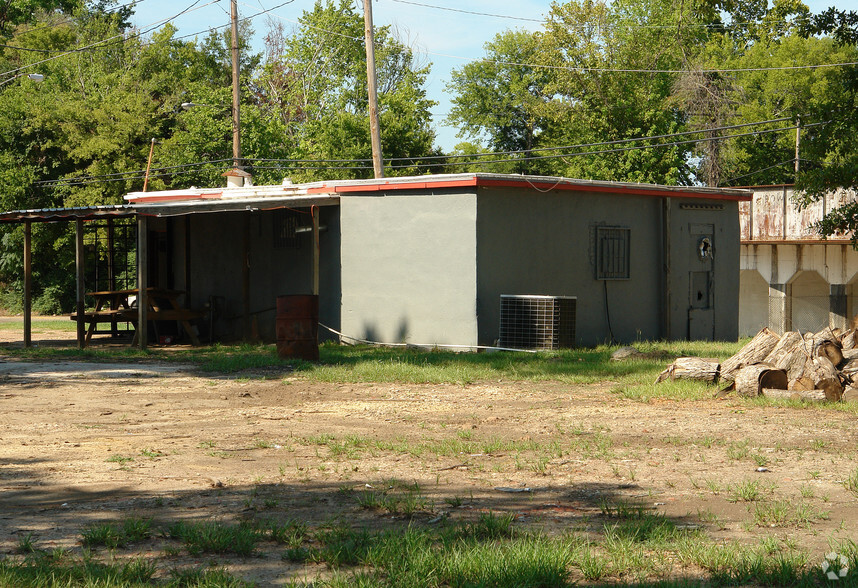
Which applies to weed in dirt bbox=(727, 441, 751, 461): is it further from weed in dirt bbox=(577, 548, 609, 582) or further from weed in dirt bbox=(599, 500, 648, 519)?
weed in dirt bbox=(577, 548, 609, 582)

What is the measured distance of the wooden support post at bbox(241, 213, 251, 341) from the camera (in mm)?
20969

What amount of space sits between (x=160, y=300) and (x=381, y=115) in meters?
25.9

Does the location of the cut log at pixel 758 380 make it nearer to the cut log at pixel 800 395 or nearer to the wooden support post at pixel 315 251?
the cut log at pixel 800 395

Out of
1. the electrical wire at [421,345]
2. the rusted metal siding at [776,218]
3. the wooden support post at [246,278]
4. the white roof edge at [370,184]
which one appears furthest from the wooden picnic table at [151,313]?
the rusted metal siding at [776,218]

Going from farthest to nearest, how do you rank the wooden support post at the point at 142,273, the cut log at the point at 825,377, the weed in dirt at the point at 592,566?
the wooden support post at the point at 142,273
the cut log at the point at 825,377
the weed in dirt at the point at 592,566

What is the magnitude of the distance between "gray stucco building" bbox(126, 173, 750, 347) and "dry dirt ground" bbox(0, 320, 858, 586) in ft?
17.9

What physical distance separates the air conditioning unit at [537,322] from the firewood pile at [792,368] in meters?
5.00

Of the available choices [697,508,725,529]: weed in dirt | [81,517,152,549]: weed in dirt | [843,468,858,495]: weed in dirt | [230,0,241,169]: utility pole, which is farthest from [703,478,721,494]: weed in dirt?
[230,0,241,169]: utility pole

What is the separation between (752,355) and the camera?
11773mm

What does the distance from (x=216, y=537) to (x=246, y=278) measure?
1617cm

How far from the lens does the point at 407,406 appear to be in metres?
10.9

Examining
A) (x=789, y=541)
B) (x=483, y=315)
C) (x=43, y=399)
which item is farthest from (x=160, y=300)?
(x=789, y=541)

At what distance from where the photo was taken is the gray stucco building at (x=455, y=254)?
57.5 ft

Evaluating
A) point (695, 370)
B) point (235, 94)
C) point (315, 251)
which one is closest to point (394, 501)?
point (695, 370)
